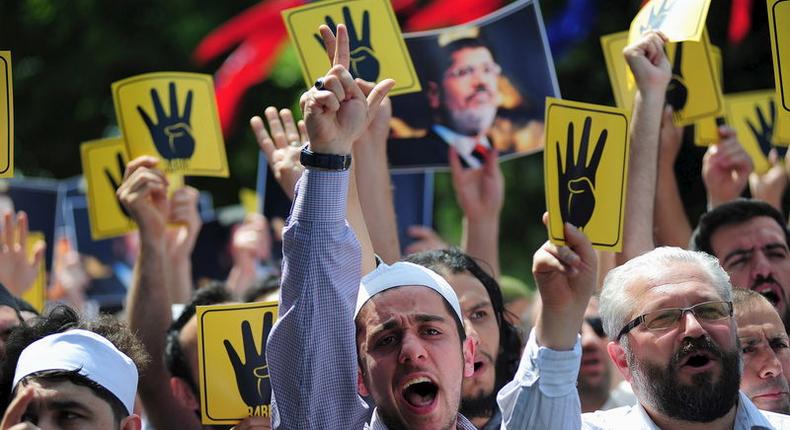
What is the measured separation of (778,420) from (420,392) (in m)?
1.11

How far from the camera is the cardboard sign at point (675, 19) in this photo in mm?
4879

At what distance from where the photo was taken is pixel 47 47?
12891 millimetres

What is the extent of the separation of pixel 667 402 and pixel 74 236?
561 centimetres

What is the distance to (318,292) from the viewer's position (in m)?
3.65

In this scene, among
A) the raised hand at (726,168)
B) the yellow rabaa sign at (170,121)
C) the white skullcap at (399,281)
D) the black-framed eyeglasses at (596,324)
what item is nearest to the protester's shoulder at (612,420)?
the white skullcap at (399,281)

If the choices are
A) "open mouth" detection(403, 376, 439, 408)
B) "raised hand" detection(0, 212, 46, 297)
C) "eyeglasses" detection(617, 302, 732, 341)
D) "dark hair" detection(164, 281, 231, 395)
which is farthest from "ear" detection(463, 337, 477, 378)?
"raised hand" detection(0, 212, 46, 297)

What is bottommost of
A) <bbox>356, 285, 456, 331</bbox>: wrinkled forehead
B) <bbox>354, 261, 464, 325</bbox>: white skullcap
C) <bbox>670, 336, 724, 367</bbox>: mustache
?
<bbox>670, 336, 724, 367</bbox>: mustache

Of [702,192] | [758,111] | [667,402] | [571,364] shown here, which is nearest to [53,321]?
[571,364]

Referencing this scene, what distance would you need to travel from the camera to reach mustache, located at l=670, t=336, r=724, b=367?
13.0ft

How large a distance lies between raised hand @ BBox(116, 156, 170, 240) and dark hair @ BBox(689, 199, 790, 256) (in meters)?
2.08

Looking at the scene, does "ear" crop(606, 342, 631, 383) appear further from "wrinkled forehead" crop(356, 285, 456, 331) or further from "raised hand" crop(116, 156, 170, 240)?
"raised hand" crop(116, 156, 170, 240)

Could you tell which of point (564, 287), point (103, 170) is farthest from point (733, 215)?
point (103, 170)

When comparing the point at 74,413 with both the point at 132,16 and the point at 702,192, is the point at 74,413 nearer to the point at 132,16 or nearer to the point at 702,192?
the point at 702,192

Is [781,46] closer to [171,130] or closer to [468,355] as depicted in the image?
[468,355]
